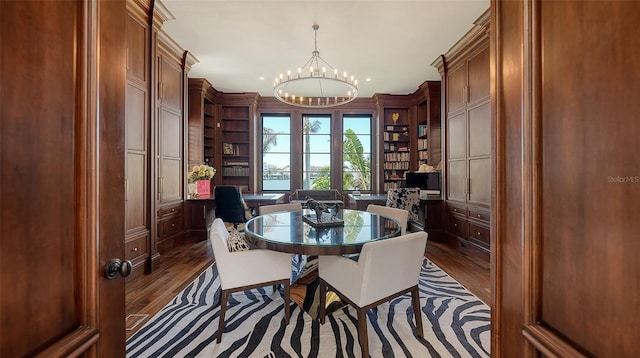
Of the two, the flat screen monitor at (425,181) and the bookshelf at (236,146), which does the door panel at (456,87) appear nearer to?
the flat screen monitor at (425,181)

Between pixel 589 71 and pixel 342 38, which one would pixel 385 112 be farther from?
pixel 589 71

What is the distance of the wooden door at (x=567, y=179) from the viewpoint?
437mm

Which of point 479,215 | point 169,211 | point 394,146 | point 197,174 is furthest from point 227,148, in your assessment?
point 479,215

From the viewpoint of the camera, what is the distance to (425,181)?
17.3ft

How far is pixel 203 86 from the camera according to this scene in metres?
5.42

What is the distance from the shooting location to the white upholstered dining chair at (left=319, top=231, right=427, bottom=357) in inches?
65.8

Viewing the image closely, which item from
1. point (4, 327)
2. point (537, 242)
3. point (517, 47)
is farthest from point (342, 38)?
point (4, 327)

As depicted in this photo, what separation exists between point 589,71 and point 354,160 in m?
6.38

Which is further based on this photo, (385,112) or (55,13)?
(385,112)

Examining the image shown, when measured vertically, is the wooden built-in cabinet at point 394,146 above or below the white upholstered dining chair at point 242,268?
above

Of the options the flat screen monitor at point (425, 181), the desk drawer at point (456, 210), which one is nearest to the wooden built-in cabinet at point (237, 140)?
the flat screen monitor at point (425, 181)

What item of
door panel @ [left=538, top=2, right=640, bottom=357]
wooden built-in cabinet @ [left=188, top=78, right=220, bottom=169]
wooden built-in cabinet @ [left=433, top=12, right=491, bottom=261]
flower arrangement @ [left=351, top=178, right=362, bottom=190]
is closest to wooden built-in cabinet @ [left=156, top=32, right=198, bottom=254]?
wooden built-in cabinet @ [left=188, top=78, right=220, bottom=169]

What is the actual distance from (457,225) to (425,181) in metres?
1.19

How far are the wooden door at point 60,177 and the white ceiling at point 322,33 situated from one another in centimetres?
287
